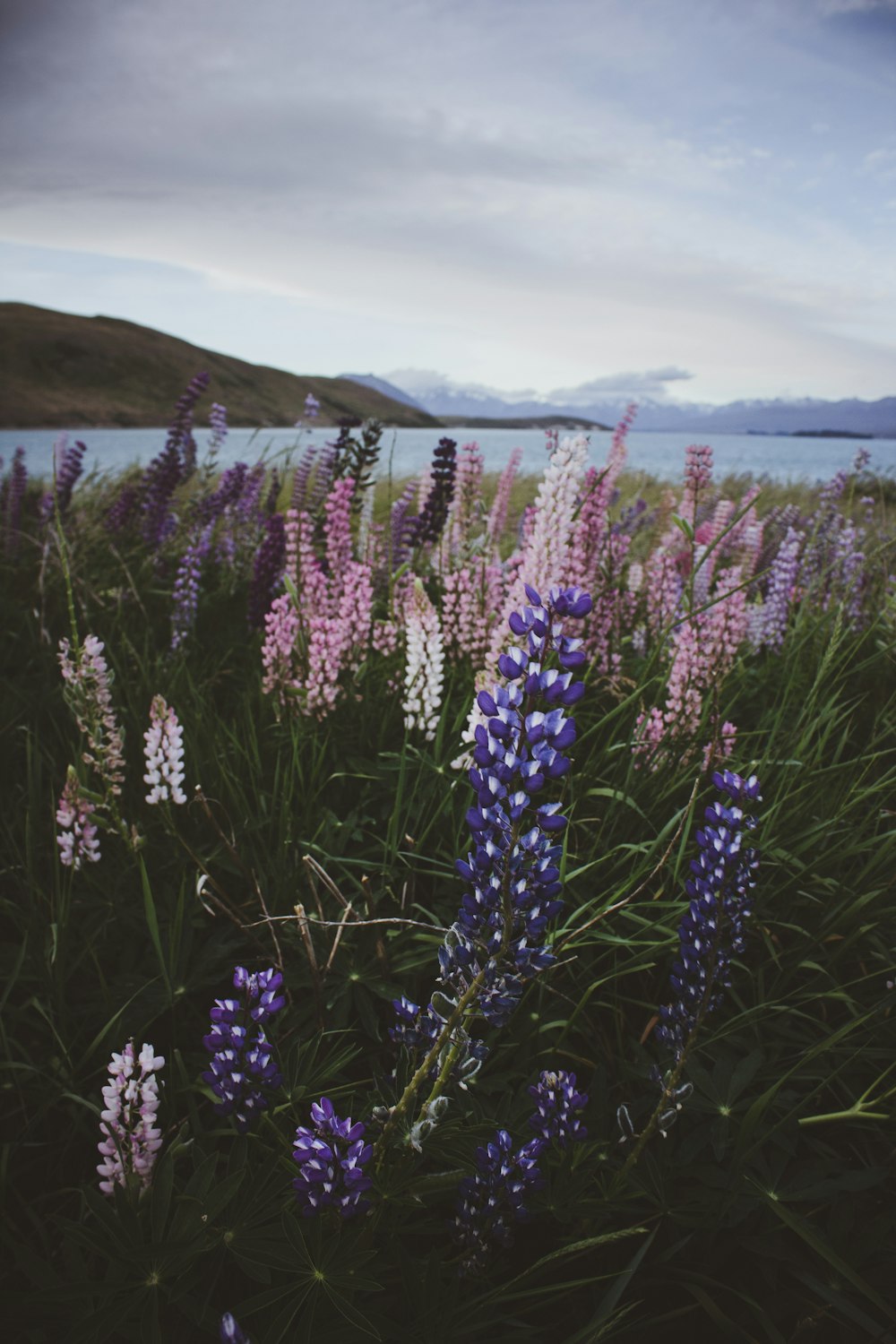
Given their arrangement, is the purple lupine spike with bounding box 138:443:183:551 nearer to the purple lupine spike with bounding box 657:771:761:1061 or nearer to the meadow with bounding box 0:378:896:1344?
the meadow with bounding box 0:378:896:1344

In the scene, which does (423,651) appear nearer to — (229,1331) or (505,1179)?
(505,1179)

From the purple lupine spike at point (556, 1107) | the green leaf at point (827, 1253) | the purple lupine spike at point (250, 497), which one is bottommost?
the green leaf at point (827, 1253)

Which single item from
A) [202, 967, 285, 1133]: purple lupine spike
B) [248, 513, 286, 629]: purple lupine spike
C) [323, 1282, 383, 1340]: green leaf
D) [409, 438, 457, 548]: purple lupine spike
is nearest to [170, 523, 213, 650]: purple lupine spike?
[248, 513, 286, 629]: purple lupine spike

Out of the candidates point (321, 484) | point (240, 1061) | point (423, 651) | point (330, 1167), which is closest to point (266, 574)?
point (321, 484)

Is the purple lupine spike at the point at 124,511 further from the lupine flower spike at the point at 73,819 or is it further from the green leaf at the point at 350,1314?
the green leaf at the point at 350,1314

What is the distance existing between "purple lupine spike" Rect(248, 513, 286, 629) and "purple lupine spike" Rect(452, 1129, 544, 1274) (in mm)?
2971

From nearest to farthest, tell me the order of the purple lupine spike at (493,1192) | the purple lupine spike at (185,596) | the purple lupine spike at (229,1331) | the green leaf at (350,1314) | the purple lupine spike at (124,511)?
the purple lupine spike at (229,1331) → the green leaf at (350,1314) → the purple lupine spike at (493,1192) → the purple lupine spike at (185,596) → the purple lupine spike at (124,511)

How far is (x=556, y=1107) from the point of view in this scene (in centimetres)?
160

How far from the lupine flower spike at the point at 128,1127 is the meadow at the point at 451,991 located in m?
0.01

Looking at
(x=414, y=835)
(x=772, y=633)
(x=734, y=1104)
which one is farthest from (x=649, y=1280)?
(x=772, y=633)

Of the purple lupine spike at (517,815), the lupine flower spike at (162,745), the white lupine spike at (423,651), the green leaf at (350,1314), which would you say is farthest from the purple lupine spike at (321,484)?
the green leaf at (350,1314)

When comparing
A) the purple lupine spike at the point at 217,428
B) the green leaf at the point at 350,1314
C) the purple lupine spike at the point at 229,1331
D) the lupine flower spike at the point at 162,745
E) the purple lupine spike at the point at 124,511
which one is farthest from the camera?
the purple lupine spike at the point at 217,428

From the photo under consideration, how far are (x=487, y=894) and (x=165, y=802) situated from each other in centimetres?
141

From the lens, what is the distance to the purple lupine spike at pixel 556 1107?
62.0 inches
